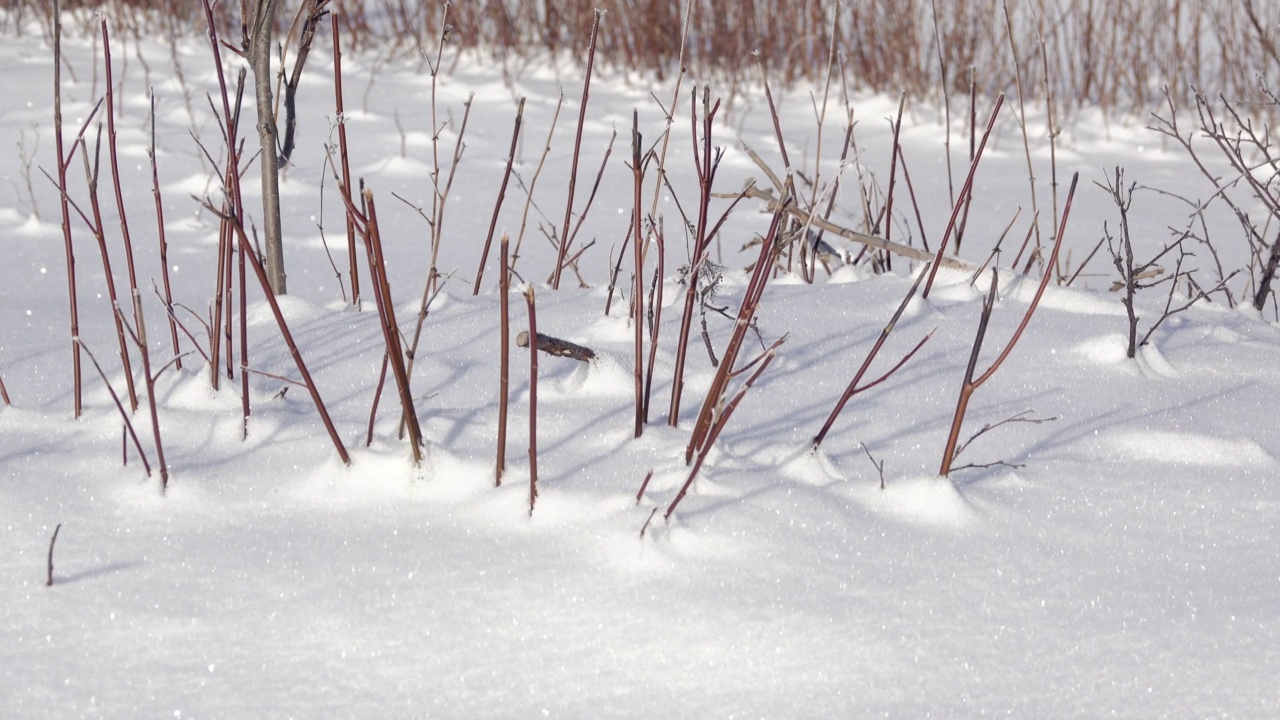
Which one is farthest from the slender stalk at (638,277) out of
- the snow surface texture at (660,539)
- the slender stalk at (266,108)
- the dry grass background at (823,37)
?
the dry grass background at (823,37)

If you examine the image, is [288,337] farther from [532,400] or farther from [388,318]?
[532,400]

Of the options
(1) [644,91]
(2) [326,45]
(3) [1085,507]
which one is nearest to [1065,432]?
(3) [1085,507]

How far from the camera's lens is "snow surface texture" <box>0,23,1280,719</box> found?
0.73 m

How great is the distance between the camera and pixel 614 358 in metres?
1.17

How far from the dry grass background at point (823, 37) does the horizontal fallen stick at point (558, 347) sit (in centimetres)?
356

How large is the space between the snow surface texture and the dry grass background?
3.39 meters

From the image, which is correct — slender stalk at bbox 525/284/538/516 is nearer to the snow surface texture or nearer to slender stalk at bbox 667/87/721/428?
the snow surface texture

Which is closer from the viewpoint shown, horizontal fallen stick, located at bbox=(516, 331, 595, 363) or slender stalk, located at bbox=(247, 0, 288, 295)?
horizontal fallen stick, located at bbox=(516, 331, 595, 363)

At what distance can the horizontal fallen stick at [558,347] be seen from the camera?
1.03m

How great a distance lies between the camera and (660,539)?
86 centimetres

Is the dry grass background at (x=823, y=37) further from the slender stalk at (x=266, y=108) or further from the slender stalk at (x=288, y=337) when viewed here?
the slender stalk at (x=288, y=337)

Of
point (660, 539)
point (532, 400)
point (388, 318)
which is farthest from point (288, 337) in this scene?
point (660, 539)

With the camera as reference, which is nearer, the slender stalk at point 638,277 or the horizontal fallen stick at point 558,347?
the slender stalk at point 638,277

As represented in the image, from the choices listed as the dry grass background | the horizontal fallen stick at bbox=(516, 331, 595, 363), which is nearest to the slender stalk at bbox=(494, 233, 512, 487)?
the horizontal fallen stick at bbox=(516, 331, 595, 363)
